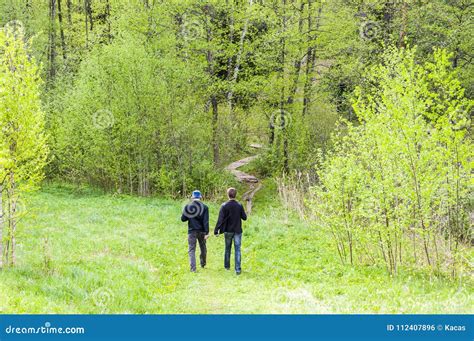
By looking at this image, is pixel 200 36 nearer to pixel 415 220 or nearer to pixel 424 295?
pixel 415 220

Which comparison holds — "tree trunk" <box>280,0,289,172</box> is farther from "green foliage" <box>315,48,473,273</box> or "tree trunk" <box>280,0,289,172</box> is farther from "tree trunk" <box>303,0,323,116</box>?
"green foliage" <box>315,48,473,273</box>

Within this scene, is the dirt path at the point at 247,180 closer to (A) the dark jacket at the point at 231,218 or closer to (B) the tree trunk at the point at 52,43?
(A) the dark jacket at the point at 231,218

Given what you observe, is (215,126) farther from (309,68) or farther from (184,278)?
(184,278)

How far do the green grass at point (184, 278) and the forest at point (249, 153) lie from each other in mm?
70

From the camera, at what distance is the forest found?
10062mm

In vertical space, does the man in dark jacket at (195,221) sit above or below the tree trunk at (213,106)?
below

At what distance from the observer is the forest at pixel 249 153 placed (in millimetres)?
10062

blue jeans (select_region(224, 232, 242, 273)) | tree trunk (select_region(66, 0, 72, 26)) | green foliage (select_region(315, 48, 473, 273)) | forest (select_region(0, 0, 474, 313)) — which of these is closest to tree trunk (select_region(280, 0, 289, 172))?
forest (select_region(0, 0, 474, 313))

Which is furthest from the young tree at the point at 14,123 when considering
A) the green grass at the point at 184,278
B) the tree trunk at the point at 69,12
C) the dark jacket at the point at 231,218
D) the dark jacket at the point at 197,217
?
the tree trunk at the point at 69,12

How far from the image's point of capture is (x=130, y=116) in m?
24.3

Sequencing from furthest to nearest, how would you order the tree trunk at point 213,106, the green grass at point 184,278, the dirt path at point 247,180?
1. the tree trunk at point 213,106
2. the dirt path at point 247,180
3. the green grass at point 184,278

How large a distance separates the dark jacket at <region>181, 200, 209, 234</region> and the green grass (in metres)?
1.12

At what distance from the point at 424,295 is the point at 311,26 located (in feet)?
71.7
